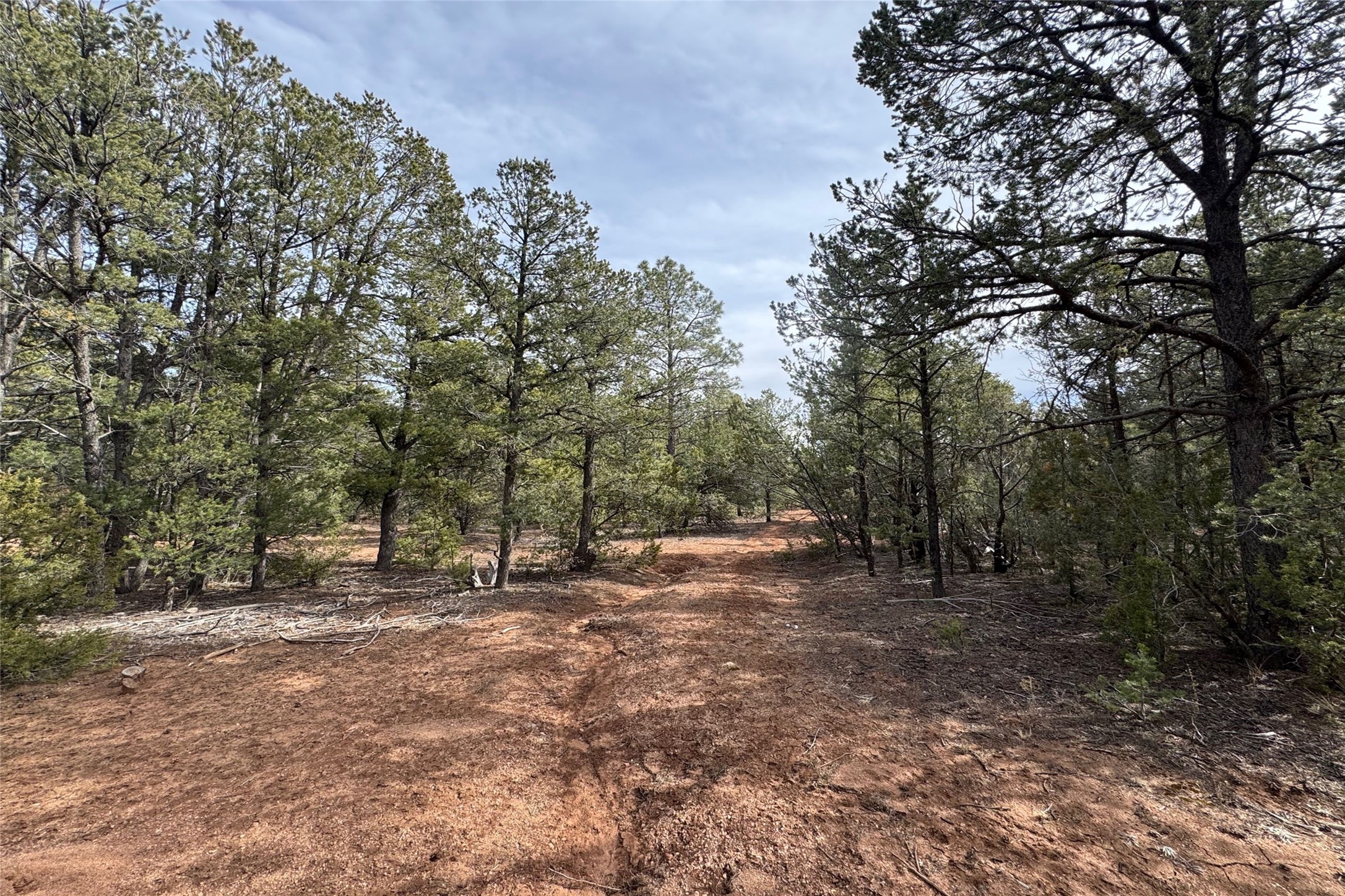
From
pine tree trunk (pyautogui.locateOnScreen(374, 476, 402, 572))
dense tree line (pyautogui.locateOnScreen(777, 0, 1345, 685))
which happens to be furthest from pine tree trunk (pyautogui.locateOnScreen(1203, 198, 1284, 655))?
pine tree trunk (pyautogui.locateOnScreen(374, 476, 402, 572))

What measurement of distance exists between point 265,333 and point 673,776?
37.9ft

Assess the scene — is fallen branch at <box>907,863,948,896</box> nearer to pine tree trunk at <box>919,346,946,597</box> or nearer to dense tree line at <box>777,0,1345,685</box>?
dense tree line at <box>777,0,1345,685</box>

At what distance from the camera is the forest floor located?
107 inches

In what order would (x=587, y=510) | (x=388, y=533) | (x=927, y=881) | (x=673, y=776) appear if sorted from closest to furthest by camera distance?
(x=927, y=881) < (x=673, y=776) < (x=587, y=510) < (x=388, y=533)

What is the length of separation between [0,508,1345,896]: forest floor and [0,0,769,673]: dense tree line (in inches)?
170

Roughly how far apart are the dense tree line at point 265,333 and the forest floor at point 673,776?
433 cm

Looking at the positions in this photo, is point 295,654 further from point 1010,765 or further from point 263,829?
point 1010,765

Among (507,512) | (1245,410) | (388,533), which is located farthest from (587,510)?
(1245,410)

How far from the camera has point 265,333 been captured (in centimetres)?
995

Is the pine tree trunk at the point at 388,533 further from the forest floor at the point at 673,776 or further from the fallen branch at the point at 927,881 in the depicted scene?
the fallen branch at the point at 927,881

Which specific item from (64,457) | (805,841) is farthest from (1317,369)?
(64,457)

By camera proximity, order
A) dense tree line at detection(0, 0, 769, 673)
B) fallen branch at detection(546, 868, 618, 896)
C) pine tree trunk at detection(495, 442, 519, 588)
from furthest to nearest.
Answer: pine tree trunk at detection(495, 442, 519, 588) < dense tree line at detection(0, 0, 769, 673) < fallen branch at detection(546, 868, 618, 896)

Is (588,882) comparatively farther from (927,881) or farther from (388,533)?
(388,533)

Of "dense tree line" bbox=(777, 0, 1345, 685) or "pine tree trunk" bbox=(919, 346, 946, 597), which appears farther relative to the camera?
"pine tree trunk" bbox=(919, 346, 946, 597)
